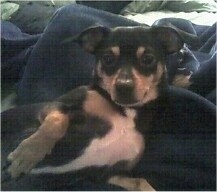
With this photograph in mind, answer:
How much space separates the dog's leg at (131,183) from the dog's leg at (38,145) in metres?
0.09

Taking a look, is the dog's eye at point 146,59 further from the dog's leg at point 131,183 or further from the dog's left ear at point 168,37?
the dog's leg at point 131,183

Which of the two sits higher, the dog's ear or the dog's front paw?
the dog's ear

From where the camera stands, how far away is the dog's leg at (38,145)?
0.54 metres

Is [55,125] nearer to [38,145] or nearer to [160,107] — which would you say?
[38,145]

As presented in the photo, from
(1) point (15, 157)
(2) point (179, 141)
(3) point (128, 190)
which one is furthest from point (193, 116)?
(1) point (15, 157)

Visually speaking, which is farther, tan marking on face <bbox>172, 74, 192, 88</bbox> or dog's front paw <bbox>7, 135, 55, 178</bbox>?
tan marking on face <bbox>172, 74, 192, 88</bbox>

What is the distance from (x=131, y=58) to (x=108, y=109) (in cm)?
8

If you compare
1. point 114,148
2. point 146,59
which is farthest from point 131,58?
point 114,148

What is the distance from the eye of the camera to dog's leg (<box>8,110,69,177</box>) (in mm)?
542

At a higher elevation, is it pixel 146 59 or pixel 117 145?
pixel 146 59

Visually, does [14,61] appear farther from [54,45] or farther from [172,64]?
[172,64]

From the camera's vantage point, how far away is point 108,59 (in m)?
0.59

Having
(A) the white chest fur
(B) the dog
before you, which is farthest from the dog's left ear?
(A) the white chest fur

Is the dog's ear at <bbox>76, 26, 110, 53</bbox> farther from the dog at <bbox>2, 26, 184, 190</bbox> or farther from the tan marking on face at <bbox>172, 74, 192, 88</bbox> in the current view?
the tan marking on face at <bbox>172, 74, 192, 88</bbox>
